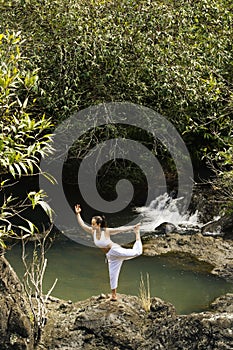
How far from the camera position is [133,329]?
7.46 metres

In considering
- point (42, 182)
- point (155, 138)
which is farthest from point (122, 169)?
point (42, 182)

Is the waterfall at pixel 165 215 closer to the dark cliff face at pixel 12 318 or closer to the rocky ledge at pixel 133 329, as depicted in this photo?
the rocky ledge at pixel 133 329

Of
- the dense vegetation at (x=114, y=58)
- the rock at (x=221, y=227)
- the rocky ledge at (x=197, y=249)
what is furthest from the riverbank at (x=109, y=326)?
the rock at (x=221, y=227)

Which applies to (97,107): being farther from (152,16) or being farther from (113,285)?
(113,285)

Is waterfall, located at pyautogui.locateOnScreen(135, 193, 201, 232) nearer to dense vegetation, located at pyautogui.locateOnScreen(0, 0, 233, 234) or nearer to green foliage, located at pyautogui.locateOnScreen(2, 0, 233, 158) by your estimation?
dense vegetation, located at pyautogui.locateOnScreen(0, 0, 233, 234)

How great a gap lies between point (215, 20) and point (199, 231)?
16.3ft

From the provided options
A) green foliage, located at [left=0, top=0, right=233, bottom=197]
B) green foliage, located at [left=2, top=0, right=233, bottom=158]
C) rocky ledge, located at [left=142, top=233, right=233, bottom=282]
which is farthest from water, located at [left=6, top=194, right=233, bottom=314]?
green foliage, located at [left=2, top=0, right=233, bottom=158]

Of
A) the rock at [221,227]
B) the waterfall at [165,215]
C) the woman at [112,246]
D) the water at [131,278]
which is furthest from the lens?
the waterfall at [165,215]

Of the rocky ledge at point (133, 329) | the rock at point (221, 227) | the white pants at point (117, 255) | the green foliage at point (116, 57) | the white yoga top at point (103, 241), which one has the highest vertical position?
the green foliage at point (116, 57)

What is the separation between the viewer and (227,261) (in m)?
11.5

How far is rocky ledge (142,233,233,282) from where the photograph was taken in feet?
Answer: 37.8

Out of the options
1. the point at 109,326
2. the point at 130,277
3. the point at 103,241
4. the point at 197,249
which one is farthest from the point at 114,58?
the point at 109,326

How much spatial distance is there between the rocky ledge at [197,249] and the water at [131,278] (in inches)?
11.9

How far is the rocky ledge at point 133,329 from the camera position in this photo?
721 cm
